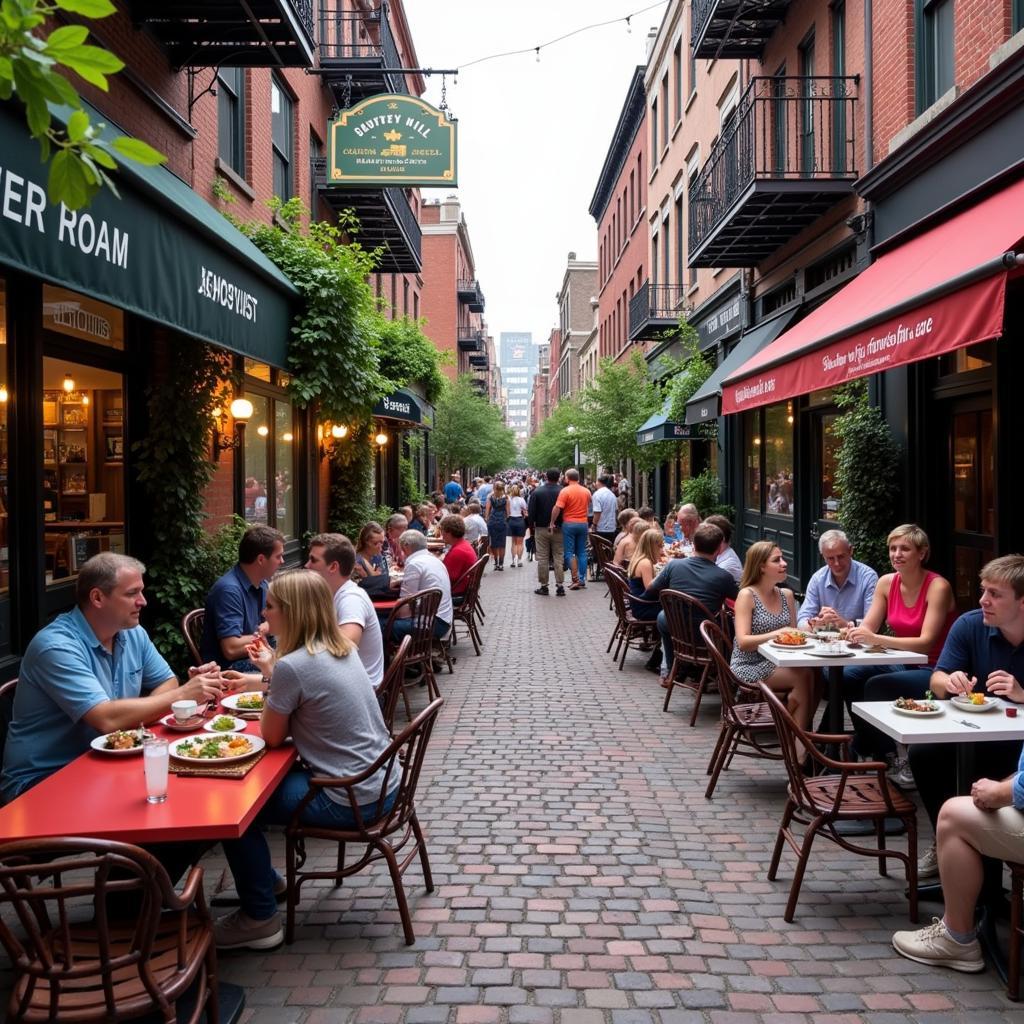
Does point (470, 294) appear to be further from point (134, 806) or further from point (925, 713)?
point (134, 806)

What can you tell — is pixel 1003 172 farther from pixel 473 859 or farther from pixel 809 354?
pixel 473 859

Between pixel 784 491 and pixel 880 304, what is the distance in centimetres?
860

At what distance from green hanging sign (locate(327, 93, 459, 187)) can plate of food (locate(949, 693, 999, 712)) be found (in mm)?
9867

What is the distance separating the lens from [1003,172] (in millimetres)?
7160

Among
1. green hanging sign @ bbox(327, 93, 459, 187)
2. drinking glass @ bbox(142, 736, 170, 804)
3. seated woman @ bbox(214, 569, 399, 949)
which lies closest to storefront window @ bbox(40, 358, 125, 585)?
seated woman @ bbox(214, 569, 399, 949)

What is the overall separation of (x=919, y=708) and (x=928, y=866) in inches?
34.2

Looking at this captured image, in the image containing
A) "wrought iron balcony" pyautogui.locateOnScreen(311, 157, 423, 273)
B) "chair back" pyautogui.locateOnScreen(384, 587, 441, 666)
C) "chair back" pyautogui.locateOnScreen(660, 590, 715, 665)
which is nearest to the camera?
"chair back" pyautogui.locateOnScreen(660, 590, 715, 665)

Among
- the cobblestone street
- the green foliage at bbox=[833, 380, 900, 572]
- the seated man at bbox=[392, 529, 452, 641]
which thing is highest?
the green foliage at bbox=[833, 380, 900, 572]

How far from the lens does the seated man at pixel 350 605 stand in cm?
560

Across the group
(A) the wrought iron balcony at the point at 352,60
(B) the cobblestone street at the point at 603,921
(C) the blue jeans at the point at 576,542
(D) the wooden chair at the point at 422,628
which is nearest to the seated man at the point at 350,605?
(B) the cobblestone street at the point at 603,921

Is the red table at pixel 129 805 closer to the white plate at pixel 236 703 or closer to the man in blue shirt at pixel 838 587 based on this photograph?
the white plate at pixel 236 703

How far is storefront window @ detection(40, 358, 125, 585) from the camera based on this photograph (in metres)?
6.55

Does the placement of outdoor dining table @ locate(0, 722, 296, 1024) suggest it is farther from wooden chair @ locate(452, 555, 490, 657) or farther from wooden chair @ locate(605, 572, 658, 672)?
wooden chair @ locate(452, 555, 490, 657)

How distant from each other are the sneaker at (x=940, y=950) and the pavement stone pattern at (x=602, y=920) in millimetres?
44
